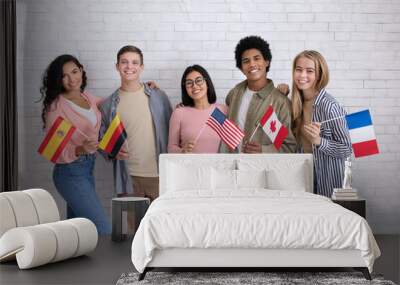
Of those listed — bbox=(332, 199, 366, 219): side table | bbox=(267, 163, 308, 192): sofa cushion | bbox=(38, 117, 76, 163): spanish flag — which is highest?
bbox=(38, 117, 76, 163): spanish flag

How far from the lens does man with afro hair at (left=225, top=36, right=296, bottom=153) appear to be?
25.9 ft

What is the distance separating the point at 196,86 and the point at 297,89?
111cm

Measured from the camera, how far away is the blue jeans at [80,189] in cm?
797

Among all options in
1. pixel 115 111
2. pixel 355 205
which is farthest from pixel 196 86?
pixel 355 205

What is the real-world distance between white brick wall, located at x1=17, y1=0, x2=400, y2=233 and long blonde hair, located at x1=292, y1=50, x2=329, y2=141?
0.21 ft

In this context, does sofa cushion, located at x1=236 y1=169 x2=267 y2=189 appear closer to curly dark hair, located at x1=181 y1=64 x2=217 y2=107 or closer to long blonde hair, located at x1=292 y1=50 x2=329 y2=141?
long blonde hair, located at x1=292 y1=50 x2=329 y2=141

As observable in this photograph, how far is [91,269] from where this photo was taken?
588 cm

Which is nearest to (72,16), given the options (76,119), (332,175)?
(76,119)

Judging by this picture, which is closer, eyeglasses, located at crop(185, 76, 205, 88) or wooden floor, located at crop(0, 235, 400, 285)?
wooden floor, located at crop(0, 235, 400, 285)

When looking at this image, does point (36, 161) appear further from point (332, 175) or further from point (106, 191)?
point (332, 175)

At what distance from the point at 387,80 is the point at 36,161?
399 centimetres

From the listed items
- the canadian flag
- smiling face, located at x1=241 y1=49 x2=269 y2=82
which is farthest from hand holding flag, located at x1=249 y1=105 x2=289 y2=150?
smiling face, located at x1=241 y1=49 x2=269 y2=82

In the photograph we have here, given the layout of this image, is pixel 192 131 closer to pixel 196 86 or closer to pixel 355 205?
pixel 196 86

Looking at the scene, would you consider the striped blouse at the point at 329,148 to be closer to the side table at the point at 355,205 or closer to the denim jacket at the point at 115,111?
the side table at the point at 355,205
